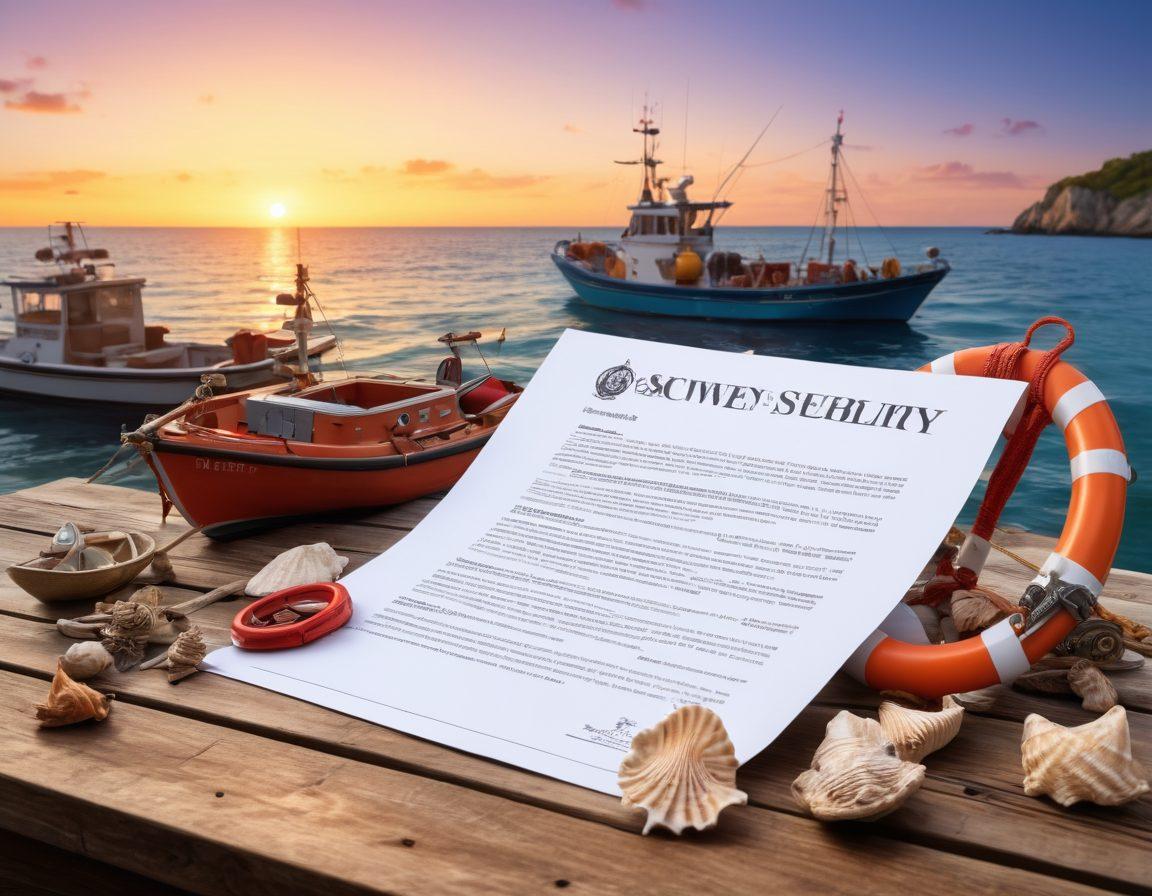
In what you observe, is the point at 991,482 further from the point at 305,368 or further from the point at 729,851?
the point at 305,368

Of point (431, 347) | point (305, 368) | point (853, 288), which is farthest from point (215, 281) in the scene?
point (305, 368)

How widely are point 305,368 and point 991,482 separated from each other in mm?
2893

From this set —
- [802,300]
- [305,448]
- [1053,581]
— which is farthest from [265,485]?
[802,300]

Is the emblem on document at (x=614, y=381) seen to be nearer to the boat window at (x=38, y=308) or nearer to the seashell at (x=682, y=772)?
the seashell at (x=682, y=772)

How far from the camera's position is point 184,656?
153cm

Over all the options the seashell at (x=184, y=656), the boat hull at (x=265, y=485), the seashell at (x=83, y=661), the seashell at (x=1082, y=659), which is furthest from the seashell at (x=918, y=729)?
the boat hull at (x=265, y=485)

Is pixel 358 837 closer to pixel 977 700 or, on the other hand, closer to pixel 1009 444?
pixel 977 700

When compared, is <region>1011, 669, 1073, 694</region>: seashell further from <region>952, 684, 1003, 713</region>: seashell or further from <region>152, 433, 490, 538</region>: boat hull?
<region>152, 433, 490, 538</region>: boat hull

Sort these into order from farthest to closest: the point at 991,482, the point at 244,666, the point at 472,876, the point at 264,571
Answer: the point at 264,571 < the point at 991,482 < the point at 244,666 < the point at 472,876

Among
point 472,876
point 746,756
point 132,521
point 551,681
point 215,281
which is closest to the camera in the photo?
point 472,876

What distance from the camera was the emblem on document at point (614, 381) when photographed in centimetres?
200

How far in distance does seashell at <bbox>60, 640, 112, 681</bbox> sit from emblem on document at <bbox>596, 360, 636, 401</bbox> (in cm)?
110

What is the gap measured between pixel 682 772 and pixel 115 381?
13.3 metres

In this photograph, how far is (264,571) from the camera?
6.36ft
